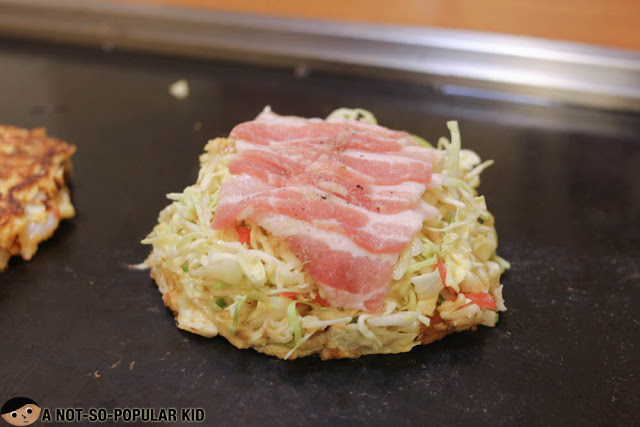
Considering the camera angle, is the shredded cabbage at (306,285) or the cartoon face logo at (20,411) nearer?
the cartoon face logo at (20,411)

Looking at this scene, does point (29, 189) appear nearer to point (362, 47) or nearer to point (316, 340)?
point (316, 340)

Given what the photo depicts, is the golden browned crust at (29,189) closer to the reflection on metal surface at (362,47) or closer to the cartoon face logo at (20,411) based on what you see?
the cartoon face logo at (20,411)

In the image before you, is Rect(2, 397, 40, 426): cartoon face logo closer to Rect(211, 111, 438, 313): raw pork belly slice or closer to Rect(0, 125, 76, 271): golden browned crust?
Rect(0, 125, 76, 271): golden browned crust

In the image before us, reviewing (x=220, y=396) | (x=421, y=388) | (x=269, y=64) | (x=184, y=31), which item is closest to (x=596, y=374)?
(x=421, y=388)

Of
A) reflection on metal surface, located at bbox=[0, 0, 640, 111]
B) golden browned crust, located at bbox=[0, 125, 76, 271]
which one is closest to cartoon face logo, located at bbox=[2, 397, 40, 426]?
golden browned crust, located at bbox=[0, 125, 76, 271]

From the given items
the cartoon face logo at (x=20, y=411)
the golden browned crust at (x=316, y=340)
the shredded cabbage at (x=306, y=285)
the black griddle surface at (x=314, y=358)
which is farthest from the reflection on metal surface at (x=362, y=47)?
the cartoon face logo at (x=20, y=411)
